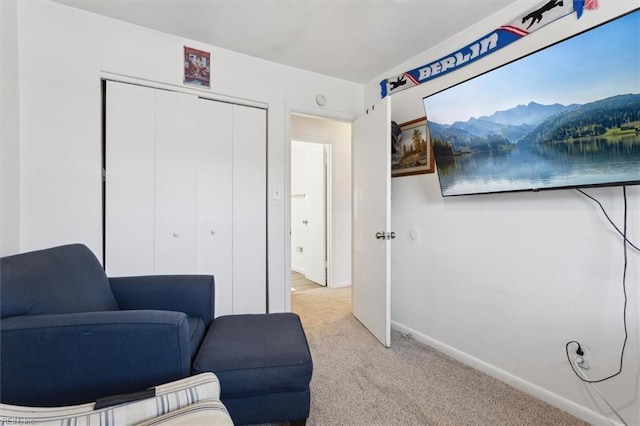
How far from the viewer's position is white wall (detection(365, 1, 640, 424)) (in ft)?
4.78

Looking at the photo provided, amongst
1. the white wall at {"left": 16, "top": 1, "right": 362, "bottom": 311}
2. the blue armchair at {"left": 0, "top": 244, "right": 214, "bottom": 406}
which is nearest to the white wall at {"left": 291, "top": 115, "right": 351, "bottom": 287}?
the white wall at {"left": 16, "top": 1, "right": 362, "bottom": 311}

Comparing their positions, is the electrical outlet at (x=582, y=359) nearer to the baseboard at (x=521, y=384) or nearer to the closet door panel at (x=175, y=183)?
the baseboard at (x=521, y=384)

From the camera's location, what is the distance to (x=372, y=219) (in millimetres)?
2576

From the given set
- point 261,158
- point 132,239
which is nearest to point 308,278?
point 261,158

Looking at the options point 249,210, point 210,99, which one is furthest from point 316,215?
point 210,99

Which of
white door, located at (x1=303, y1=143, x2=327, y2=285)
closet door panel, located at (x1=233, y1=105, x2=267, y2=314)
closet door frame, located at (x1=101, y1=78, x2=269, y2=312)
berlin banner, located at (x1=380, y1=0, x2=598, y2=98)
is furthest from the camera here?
white door, located at (x1=303, y1=143, x2=327, y2=285)

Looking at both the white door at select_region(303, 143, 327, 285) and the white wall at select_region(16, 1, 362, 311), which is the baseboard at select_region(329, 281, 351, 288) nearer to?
the white door at select_region(303, 143, 327, 285)

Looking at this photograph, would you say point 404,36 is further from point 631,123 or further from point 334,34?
point 631,123

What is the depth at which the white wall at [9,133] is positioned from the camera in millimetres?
1638

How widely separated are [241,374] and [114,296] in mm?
914

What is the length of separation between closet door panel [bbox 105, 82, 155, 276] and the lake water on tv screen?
2.14m

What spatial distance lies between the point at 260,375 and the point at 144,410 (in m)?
0.47

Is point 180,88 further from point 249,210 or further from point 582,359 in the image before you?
point 582,359

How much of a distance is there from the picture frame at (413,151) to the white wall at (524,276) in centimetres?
8
